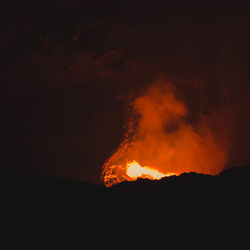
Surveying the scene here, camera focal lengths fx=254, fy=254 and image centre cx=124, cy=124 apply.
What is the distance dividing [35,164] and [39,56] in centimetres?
239

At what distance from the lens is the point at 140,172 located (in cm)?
617

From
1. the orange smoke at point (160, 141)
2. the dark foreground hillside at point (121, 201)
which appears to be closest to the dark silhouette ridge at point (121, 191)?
the dark foreground hillside at point (121, 201)

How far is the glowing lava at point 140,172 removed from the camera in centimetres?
613

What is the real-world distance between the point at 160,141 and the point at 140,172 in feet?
3.14

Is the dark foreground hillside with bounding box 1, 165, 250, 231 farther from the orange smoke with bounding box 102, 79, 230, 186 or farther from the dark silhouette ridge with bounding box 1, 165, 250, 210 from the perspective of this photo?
the orange smoke with bounding box 102, 79, 230, 186

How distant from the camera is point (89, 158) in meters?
6.12

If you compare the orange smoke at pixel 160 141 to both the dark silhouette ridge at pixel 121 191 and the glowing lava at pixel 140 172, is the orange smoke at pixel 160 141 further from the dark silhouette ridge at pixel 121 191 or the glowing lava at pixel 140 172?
the dark silhouette ridge at pixel 121 191

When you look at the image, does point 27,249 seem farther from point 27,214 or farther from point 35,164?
point 35,164

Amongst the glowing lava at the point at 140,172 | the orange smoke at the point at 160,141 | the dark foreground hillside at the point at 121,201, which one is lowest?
the dark foreground hillside at the point at 121,201

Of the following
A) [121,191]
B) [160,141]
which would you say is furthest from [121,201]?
[160,141]

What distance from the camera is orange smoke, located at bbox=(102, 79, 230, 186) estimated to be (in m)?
6.13

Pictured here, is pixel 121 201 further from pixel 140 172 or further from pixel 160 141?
pixel 160 141

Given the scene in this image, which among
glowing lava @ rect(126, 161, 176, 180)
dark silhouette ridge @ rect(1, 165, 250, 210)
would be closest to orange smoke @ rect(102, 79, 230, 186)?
glowing lava @ rect(126, 161, 176, 180)

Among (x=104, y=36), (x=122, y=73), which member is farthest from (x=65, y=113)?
(x=104, y=36)
